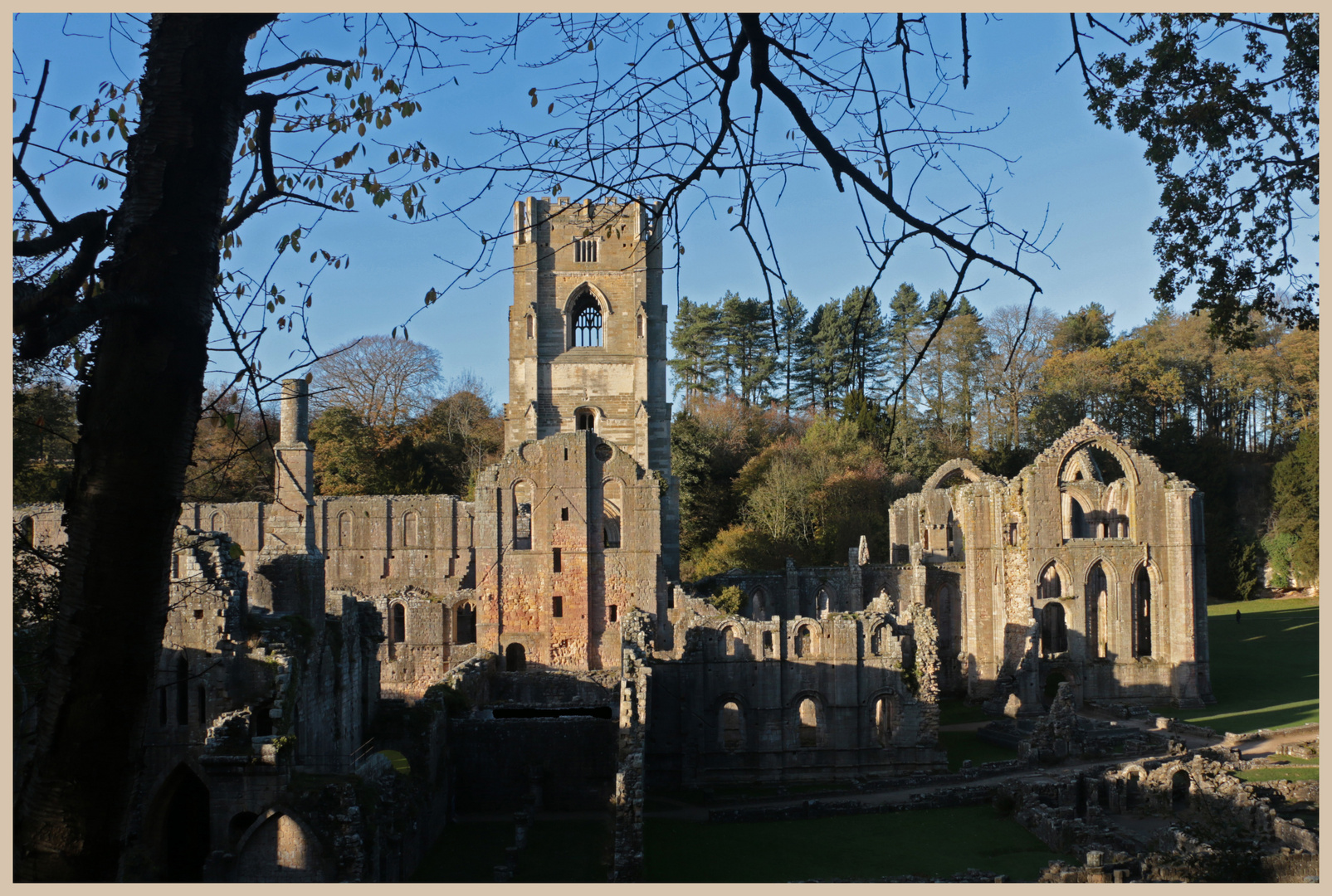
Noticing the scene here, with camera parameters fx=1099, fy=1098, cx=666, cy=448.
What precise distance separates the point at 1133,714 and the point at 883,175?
29.7 m

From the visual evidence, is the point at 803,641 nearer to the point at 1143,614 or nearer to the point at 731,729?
the point at 731,729

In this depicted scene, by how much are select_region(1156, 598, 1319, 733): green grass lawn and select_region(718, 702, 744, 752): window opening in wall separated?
42.6 feet

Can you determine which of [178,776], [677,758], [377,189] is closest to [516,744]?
[677,758]

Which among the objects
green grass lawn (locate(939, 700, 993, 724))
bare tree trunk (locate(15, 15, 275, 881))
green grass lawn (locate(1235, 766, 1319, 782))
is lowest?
green grass lawn (locate(939, 700, 993, 724))

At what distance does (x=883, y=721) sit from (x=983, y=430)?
31.6 metres

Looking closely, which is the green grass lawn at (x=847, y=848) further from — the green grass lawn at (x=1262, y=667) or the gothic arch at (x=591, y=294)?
the gothic arch at (x=591, y=294)

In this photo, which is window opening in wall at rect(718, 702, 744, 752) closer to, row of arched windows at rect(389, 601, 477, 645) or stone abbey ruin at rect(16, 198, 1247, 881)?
stone abbey ruin at rect(16, 198, 1247, 881)

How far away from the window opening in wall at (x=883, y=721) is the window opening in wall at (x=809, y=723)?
1.38 meters

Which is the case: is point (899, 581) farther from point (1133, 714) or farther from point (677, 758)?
point (677, 758)

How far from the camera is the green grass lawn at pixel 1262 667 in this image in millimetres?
30984

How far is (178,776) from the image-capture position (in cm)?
1667

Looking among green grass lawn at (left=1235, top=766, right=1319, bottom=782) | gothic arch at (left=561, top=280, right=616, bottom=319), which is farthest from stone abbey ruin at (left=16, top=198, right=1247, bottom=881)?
green grass lawn at (left=1235, top=766, right=1319, bottom=782)

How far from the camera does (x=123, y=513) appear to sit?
5.05 metres

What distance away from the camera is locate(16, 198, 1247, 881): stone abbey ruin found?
1648 centimetres
